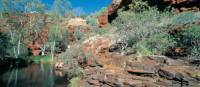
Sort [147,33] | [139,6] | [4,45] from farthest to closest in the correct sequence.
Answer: [4,45] → [139,6] → [147,33]

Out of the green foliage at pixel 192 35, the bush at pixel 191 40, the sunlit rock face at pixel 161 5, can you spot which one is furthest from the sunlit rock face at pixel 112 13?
the green foliage at pixel 192 35

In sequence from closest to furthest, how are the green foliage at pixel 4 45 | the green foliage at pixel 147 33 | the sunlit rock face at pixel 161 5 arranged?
the green foliage at pixel 147 33, the sunlit rock face at pixel 161 5, the green foliage at pixel 4 45

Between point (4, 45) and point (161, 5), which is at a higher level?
point (161, 5)

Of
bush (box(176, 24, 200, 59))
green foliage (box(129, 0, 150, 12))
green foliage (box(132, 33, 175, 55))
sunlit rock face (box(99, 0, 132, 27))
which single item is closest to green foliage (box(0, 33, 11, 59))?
sunlit rock face (box(99, 0, 132, 27))

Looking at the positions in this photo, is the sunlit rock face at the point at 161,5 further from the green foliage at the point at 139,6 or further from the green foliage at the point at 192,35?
the green foliage at the point at 192,35

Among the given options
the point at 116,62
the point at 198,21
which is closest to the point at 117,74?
the point at 116,62

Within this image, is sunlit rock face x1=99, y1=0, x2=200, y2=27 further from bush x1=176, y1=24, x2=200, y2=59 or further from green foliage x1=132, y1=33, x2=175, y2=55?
bush x1=176, y1=24, x2=200, y2=59

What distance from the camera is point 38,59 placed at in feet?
202

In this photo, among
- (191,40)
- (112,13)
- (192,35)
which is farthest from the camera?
(112,13)

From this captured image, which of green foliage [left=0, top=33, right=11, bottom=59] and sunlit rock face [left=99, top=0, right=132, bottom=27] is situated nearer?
sunlit rock face [left=99, top=0, right=132, bottom=27]

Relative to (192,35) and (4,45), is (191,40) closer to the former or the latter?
(192,35)

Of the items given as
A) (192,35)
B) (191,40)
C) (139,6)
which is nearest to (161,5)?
(139,6)

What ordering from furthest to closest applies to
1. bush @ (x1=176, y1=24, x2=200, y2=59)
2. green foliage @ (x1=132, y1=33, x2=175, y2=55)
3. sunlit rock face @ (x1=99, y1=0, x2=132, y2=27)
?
→ 1. sunlit rock face @ (x1=99, y1=0, x2=132, y2=27)
2. green foliage @ (x1=132, y1=33, x2=175, y2=55)
3. bush @ (x1=176, y1=24, x2=200, y2=59)

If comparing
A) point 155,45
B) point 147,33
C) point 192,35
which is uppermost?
point 147,33
